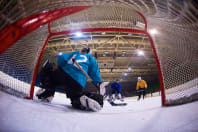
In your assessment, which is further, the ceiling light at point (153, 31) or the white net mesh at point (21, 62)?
the ceiling light at point (153, 31)

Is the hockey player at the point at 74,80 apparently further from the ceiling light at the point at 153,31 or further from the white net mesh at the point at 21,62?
the ceiling light at the point at 153,31

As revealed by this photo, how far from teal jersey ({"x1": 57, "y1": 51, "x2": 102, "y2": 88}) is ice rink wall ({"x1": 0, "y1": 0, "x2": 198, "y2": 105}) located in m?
0.40

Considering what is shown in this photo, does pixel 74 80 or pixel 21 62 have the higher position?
pixel 21 62

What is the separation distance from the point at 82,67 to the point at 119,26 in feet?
3.18

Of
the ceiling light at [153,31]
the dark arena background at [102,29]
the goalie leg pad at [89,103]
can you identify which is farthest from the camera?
the ceiling light at [153,31]

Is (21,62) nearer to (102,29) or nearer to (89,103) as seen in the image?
(89,103)

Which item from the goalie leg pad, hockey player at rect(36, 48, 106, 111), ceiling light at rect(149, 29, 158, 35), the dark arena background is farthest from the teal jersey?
ceiling light at rect(149, 29, 158, 35)

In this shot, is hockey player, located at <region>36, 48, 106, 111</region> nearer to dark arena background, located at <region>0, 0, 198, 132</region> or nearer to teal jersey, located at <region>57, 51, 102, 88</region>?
teal jersey, located at <region>57, 51, 102, 88</region>

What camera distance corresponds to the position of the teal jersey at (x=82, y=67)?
99cm

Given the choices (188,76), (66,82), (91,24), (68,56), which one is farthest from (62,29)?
(188,76)

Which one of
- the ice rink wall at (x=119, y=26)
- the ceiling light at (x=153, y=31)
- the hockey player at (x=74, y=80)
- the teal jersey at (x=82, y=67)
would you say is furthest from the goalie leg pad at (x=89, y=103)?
the ceiling light at (x=153, y=31)

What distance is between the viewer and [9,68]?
3.15 ft

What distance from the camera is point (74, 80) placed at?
0.97 m

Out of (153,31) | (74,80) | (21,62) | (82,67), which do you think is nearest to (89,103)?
(74,80)
